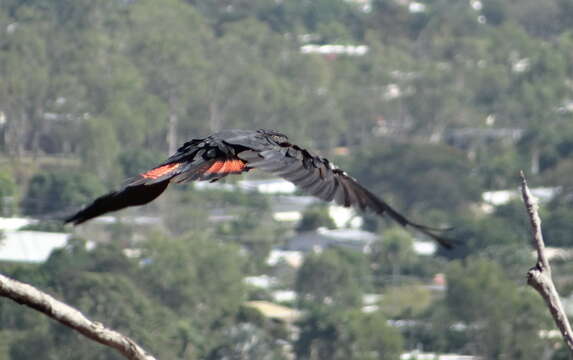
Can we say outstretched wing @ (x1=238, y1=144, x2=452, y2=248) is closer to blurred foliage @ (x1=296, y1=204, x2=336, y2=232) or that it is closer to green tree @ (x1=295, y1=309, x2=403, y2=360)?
green tree @ (x1=295, y1=309, x2=403, y2=360)

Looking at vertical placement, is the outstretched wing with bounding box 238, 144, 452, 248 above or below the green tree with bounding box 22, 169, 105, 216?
below

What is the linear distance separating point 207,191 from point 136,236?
4073 mm

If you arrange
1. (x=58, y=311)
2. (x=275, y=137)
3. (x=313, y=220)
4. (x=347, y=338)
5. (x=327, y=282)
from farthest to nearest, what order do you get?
(x=313, y=220) → (x=327, y=282) → (x=347, y=338) → (x=275, y=137) → (x=58, y=311)

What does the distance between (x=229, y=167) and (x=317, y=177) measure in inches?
6.8

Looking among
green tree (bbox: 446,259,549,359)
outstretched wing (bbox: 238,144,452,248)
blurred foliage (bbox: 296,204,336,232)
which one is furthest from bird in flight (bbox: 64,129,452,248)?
blurred foliage (bbox: 296,204,336,232)

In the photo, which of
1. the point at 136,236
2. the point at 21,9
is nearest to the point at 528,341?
the point at 136,236

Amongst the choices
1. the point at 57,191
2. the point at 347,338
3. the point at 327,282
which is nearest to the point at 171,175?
the point at 347,338

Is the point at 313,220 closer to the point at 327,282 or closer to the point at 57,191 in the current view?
the point at 327,282

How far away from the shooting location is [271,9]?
2226 inches

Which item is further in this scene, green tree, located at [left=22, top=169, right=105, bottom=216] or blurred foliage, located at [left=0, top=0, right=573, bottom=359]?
green tree, located at [left=22, top=169, right=105, bottom=216]

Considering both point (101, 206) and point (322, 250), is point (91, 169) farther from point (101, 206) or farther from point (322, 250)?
point (101, 206)

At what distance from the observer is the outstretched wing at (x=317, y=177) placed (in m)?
2.81

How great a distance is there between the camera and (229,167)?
3.00m

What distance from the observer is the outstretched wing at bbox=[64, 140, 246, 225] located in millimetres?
2699
